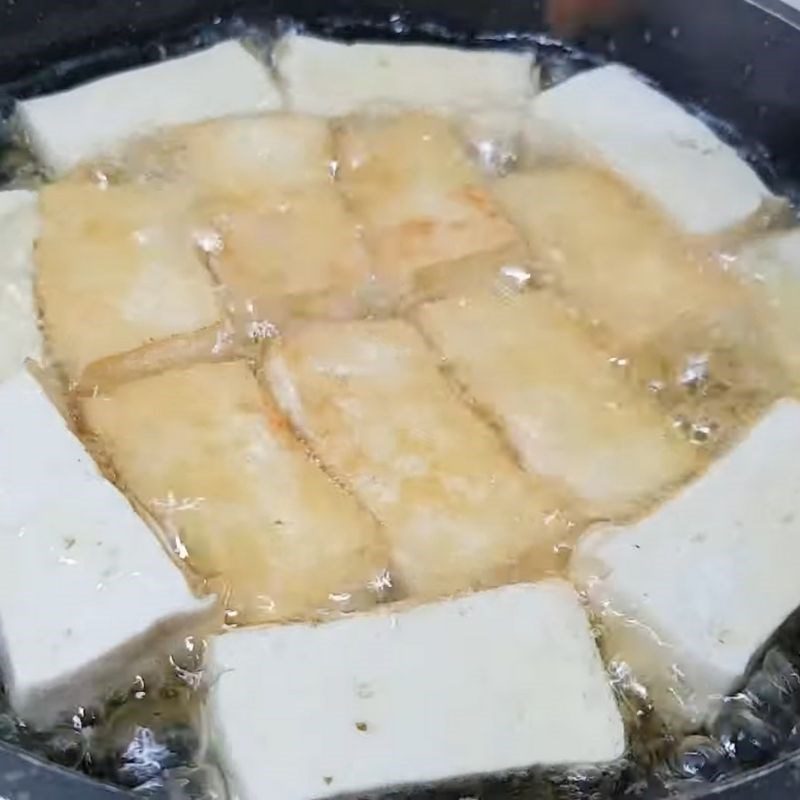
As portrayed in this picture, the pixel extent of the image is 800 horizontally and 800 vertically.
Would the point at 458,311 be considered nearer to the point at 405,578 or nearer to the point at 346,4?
the point at 405,578

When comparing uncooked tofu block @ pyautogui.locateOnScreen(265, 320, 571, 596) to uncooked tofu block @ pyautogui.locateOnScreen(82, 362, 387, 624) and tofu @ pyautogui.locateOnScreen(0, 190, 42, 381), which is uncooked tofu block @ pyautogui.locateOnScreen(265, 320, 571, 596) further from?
tofu @ pyautogui.locateOnScreen(0, 190, 42, 381)

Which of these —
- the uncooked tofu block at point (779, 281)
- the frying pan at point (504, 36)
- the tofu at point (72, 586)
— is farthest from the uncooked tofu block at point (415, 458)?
the frying pan at point (504, 36)

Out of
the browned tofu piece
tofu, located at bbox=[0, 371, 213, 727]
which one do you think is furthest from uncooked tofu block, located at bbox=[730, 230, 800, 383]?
tofu, located at bbox=[0, 371, 213, 727]

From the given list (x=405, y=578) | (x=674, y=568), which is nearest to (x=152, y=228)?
(x=405, y=578)

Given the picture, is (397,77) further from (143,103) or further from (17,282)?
(17,282)

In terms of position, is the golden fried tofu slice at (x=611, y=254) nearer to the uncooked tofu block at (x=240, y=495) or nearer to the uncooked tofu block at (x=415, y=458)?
the uncooked tofu block at (x=415, y=458)
